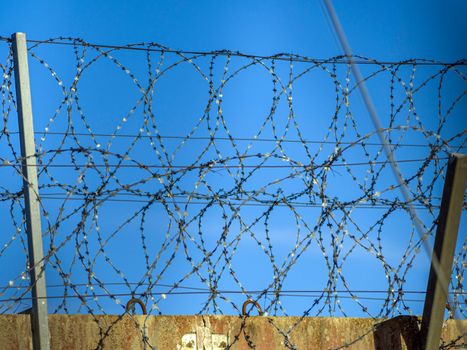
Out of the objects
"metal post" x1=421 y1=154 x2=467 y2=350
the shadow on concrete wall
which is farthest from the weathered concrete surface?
"metal post" x1=421 y1=154 x2=467 y2=350

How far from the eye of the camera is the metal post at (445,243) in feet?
16.0

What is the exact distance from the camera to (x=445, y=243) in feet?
16.5

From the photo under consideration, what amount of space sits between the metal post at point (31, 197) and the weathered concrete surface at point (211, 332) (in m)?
0.08

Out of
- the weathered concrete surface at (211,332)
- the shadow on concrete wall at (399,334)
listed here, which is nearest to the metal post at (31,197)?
the weathered concrete surface at (211,332)

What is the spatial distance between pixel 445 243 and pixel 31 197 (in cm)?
260

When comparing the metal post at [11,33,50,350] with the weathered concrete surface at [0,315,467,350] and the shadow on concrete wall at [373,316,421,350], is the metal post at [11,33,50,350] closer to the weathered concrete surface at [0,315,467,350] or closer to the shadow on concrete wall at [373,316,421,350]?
the weathered concrete surface at [0,315,467,350]

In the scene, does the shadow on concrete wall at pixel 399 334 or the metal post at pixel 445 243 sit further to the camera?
the shadow on concrete wall at pixel 399 334

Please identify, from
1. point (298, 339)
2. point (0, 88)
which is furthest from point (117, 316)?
point (0, 88)

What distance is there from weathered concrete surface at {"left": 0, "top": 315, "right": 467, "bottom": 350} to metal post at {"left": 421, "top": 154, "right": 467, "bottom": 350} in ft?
1.14

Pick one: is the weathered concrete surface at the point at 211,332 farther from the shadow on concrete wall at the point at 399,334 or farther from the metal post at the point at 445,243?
the metal post at the point at 445,243

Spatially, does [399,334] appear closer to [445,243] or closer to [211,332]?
[445,243]

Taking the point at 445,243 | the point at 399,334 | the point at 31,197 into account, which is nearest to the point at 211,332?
the point at 399,334

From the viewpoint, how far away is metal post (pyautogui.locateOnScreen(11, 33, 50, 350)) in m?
5.00

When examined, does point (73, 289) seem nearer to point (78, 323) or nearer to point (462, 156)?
point (78, 323)
